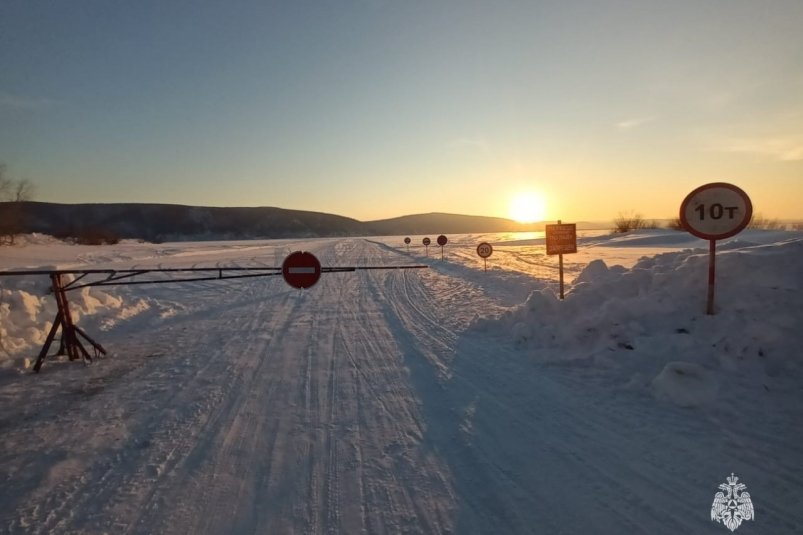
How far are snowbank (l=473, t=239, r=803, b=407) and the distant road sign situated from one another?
7.08 feet

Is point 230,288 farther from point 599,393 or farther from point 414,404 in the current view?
point 599,393

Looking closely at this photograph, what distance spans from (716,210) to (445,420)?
16.2 ft

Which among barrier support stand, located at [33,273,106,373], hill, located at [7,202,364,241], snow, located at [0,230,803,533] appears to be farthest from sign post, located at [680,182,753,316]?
hill, located at [7,202,364,241]

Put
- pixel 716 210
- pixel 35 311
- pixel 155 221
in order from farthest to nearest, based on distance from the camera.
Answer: pixel 155 221
pixel 35 311
pixel 716 210

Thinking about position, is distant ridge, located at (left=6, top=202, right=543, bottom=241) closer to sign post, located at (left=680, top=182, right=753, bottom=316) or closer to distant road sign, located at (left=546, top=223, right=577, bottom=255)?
distant road sign, located at (left=546, top=223, right=577, bottom=255)

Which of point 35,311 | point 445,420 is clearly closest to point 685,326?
point 445,420

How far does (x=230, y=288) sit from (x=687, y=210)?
50.7 ft

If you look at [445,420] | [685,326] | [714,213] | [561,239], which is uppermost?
[714,213]

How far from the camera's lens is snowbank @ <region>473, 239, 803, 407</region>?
15.1 feet

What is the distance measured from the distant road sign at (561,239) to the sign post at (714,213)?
3.63 meters

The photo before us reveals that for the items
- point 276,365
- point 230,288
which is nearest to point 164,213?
point 230,288

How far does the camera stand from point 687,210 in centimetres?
586

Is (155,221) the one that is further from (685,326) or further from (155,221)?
(685,326)

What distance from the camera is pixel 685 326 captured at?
5.48m
